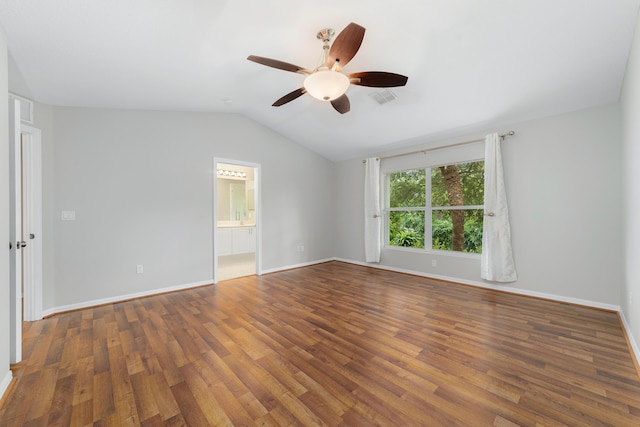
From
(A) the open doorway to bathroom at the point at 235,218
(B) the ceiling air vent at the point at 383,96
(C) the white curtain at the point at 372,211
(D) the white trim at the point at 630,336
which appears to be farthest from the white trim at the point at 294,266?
(D) the white trim at the point at 630,336

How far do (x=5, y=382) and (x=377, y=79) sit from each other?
3.59 meters

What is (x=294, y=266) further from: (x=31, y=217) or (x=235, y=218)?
(x=31, y=217)

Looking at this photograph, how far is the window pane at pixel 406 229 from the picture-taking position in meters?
4.86

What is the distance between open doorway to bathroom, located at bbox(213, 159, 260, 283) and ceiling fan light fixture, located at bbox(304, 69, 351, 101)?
378 centimetres

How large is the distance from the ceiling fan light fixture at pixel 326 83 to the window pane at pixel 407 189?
10.0ft

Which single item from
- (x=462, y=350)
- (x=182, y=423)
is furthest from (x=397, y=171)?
(x=182, y=423)

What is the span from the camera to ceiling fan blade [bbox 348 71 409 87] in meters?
2.30

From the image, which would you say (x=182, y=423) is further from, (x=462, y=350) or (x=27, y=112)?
(x=27, y=112)

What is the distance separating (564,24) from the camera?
83.4 inches

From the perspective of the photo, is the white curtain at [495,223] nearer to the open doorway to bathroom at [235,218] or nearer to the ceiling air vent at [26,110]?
the open doorway to bathroom at [235,218]

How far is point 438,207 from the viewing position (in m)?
4.52

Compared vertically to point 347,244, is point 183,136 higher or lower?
higher

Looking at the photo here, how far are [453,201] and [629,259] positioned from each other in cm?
217

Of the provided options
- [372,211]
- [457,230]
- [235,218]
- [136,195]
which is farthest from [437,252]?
[235,218]
